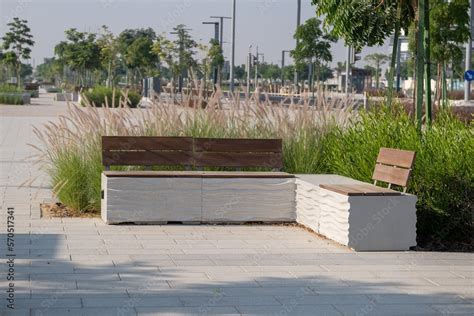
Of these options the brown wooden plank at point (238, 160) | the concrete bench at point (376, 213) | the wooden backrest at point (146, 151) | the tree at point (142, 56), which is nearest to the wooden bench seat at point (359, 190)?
the concrete bench at point (376, 213)

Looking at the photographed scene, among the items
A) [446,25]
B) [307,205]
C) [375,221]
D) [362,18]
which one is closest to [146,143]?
[307,205]

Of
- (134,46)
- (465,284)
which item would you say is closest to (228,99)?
(465,284)

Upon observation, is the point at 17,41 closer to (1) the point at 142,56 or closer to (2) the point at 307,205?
(1) the point at 142,56

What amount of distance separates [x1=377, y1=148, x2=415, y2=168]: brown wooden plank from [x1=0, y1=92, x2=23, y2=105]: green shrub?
4105 centimetres

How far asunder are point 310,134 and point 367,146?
1.24 metres

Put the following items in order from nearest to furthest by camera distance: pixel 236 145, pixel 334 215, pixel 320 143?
pixel 334 215
pixel 236 145
pixel 320 143

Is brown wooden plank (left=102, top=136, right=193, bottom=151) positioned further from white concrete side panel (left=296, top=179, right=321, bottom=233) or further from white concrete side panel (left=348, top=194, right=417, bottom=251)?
white concrete side panel (left=348, top=194, right=417, bottom=251)

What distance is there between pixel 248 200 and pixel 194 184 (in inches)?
25.4

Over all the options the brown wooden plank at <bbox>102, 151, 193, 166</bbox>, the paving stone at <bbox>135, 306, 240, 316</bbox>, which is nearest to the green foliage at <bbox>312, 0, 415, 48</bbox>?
the brown wooden plank at <bbox>102, 151, 193, 166</bbox>

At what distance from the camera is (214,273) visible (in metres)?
7.61

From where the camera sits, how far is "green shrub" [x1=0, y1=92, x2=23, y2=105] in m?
48.7

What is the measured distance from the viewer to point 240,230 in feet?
33.1

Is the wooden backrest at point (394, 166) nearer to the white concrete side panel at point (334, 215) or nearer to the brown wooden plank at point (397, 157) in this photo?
the brown wooden plank at point (397, 157)

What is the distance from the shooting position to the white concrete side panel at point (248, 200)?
33.9 ft
